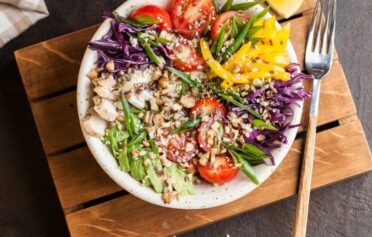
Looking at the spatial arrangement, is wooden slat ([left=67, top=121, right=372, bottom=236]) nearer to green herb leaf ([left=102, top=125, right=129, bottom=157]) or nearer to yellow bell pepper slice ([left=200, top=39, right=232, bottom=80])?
green herb leaf ([left=102, top=125, right=129, bottom=157])

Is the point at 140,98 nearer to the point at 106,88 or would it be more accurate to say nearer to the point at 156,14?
the point at 106,88

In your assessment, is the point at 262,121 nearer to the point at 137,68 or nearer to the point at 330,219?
the point at 137,68

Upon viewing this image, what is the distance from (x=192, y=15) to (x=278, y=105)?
0.37 metres

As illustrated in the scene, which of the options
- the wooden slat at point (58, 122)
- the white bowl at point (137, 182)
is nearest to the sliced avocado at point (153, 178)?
the white bowl at point (137, 182)

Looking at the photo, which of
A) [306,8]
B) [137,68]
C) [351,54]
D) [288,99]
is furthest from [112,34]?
[351,54]

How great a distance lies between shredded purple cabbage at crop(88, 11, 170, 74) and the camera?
1.52 meters

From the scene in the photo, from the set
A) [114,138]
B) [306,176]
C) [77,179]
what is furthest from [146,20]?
[306,176]

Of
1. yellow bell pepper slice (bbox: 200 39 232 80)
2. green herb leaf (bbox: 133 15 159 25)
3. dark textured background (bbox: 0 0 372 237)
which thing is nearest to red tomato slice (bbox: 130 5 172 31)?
green herb leaf (bbox: 133 15 159 25)

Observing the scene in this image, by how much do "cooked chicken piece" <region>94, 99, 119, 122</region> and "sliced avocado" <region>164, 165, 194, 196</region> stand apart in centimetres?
22

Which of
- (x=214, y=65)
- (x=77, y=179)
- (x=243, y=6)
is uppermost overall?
(x=243, y=6)

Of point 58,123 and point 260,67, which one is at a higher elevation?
point 260,67

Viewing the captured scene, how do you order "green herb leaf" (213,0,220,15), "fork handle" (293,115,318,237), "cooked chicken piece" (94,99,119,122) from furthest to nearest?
"fork handle" (293,115,318,237) → "green herb leaf" (213,0,220,15) → "cooked chicken piece" (94,99,119,122)

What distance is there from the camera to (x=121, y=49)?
1.54 m

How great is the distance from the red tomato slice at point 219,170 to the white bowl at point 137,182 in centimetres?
3
